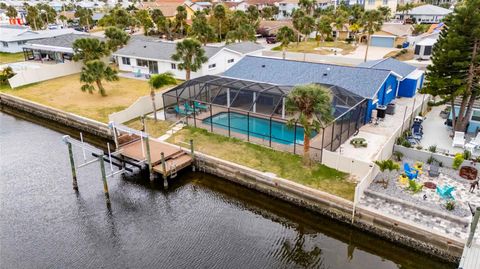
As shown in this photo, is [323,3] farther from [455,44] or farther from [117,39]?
[455,44]

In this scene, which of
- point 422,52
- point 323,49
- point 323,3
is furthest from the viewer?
point 323,3

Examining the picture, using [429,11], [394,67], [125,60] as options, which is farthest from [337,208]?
[429,11]

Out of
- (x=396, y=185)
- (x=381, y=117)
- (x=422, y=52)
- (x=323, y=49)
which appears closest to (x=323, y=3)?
(x=323, y=49)

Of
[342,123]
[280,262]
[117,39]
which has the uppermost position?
[117,39]

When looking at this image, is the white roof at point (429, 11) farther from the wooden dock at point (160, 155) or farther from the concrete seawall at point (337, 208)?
the wooden dock at point (160, 155)

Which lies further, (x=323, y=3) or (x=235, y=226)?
(x=323, y=3)

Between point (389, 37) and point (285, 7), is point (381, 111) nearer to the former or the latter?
point (389, 37)
